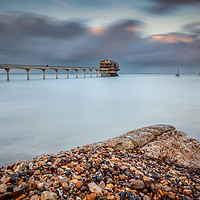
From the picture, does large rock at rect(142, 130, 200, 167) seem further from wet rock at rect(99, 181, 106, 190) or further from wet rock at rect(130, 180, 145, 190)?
wet rock at rect(99, 181, 106, 190)

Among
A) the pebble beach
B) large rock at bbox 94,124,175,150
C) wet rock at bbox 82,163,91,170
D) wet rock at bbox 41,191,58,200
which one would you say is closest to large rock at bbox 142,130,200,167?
the pebble beach

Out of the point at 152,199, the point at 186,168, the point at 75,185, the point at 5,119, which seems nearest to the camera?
the point at 152,199

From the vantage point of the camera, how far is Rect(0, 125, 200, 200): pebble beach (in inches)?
76.4

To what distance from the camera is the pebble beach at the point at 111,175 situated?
6.37 ft

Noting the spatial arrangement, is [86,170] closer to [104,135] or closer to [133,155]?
[133,155]

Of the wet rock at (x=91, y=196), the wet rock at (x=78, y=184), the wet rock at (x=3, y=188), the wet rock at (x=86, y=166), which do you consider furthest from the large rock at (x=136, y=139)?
the wet rock at (x=3, y=188)

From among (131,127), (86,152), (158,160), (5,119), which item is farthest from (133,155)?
(5,119)

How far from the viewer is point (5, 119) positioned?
6863 millimetres

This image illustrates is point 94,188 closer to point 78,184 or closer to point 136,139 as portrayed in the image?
point 78,184

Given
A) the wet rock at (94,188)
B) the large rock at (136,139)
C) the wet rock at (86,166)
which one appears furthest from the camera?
the large rock at (136,139)

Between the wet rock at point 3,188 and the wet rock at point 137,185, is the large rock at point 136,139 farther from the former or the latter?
the wet rock at point 3,188

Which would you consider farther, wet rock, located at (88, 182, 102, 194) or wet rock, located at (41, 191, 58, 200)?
wet rock, located at (88, 182, 102, 194)

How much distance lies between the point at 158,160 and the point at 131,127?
10.3 feet

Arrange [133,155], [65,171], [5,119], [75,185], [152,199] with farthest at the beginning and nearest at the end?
[5,119] → [133,155] → [65,171] → [75,185] → [152,199]
